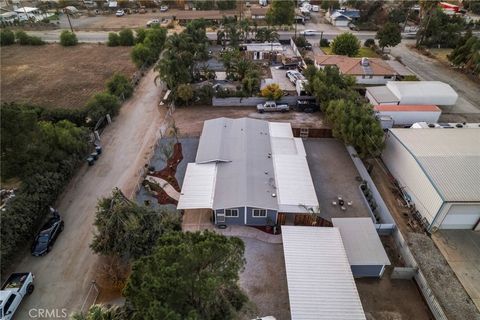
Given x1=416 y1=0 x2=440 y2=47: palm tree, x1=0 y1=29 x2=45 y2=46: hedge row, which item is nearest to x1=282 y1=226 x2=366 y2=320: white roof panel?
x1=416 y1=0 x2=440 y2=47: palm tree

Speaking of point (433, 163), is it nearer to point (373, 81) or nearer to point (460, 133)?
point (460, 133)

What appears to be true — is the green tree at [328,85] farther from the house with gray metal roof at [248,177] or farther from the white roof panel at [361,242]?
the white roof panel at [361,242]

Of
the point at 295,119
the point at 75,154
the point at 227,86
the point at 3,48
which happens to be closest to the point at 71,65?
the point at 3,48

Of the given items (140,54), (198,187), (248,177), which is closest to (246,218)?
(248,177)

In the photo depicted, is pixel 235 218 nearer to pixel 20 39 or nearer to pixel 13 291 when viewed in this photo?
pixel 13 291

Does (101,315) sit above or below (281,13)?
below

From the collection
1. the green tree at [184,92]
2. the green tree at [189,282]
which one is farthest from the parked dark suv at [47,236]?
the green tree at [184,92]

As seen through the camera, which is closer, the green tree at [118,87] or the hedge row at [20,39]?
the green tree at [118,87]
